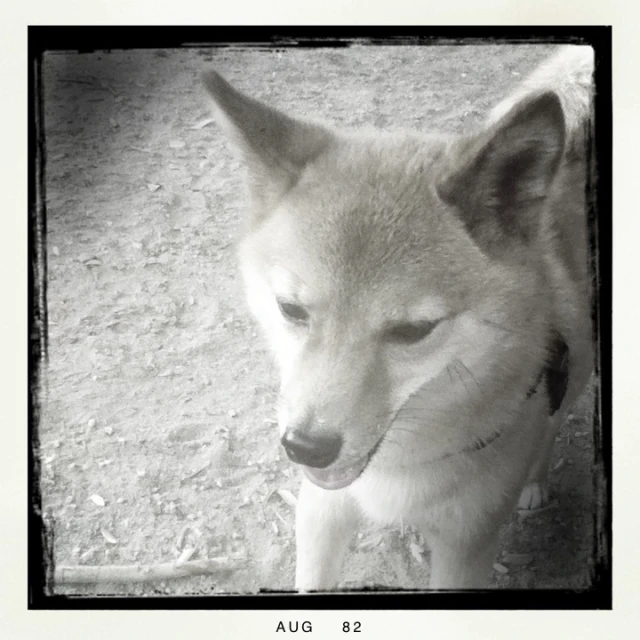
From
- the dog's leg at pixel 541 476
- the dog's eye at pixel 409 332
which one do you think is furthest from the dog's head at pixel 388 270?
the dog's leg at pixel 541 476

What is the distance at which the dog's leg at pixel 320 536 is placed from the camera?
4.67ft

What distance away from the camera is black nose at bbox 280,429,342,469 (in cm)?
124

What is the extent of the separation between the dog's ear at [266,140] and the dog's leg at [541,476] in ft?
2.27

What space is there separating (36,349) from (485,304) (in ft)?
2.84

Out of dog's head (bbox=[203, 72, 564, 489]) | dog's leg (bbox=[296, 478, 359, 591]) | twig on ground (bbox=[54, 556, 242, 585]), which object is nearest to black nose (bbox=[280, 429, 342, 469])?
dog's head (bbox=[203, 72, 564, 489])

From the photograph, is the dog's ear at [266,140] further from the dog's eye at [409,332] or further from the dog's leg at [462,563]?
the dog's leg at [462,563]

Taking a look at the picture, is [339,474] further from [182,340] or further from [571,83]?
[571,83]

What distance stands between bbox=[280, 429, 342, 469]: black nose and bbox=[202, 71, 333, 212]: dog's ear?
44 centimetres

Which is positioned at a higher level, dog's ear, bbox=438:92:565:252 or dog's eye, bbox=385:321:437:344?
dog's ear, bbox=438:92:565:252

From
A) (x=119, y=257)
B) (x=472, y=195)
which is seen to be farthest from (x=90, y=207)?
(x=472, y=195)

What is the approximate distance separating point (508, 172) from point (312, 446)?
0.58 meters

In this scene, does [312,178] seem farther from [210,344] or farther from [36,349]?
[36,349]

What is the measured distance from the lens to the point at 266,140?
1372mm

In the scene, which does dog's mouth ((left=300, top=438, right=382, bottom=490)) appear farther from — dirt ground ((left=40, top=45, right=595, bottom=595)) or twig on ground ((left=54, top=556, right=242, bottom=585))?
twig on ground ((left=54, top=556, right=242, bottom=585))
